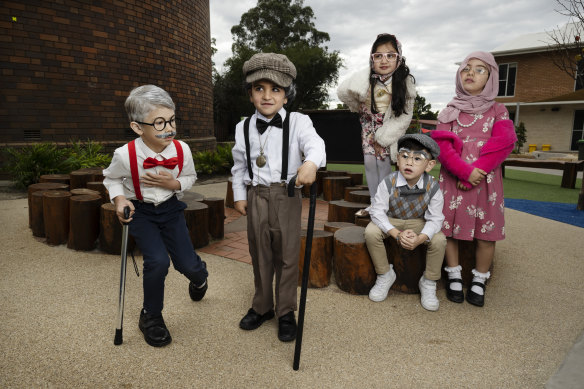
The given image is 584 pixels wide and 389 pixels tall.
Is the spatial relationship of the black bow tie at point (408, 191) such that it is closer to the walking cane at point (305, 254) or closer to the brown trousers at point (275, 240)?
the brown trousers at point (275, 240)

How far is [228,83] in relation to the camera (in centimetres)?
3039

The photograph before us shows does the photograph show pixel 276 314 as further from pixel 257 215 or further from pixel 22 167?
pixel 22 167

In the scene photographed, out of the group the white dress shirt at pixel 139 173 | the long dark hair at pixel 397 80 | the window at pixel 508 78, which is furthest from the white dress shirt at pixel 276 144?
the window at pixel 508 78

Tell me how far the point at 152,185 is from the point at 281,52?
32721 millimetres

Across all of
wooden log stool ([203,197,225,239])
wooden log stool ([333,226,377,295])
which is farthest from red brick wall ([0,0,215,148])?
wooden log stool ([333,226,377,295])

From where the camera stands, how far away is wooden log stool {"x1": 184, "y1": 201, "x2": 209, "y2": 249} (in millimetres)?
3859

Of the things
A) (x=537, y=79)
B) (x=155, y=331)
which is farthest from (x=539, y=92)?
(x=155, y=331)

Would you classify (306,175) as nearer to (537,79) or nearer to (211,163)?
(211,163)

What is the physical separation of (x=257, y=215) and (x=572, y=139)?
2382 centimetres

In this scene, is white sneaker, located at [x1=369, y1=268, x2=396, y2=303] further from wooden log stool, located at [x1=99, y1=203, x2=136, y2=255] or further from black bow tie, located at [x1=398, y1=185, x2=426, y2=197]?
wooden log stool, located at [x1=99, y1=203, x2=136, y2=255]

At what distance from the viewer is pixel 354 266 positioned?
2936 mm

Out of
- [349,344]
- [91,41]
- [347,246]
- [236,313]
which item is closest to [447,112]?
[347,246]

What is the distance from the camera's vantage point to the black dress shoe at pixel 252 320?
2.42 m

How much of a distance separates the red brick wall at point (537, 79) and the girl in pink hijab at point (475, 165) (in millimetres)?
21293
